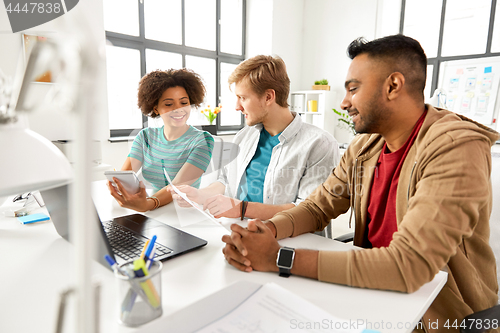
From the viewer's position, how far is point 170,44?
4133 millimetres

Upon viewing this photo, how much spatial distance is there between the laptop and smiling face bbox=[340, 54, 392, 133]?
0.65 m

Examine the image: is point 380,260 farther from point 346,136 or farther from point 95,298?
point 346,136

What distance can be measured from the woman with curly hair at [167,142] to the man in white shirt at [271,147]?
0.14 metres

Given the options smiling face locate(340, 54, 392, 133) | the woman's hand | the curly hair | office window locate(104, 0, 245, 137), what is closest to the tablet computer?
the woman's hand

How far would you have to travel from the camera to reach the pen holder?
1.72ft

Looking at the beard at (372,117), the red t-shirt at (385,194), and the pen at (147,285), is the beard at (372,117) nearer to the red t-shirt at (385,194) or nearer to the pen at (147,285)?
the red t-shirt at (385,194)

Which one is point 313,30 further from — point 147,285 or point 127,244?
point 147,285

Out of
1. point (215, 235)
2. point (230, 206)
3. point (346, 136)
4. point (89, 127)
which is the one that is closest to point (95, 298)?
point (89, 127)

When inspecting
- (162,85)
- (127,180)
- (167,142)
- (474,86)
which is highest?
(474,86)

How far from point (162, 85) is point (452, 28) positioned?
431 centimetres

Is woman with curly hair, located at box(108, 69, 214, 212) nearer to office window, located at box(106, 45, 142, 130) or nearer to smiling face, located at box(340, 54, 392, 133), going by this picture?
smiling face, located at box(340, 54, 392, 133)

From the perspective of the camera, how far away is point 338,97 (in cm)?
493

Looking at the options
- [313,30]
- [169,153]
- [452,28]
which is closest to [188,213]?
[169,153]

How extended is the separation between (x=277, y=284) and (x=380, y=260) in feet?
0.79
